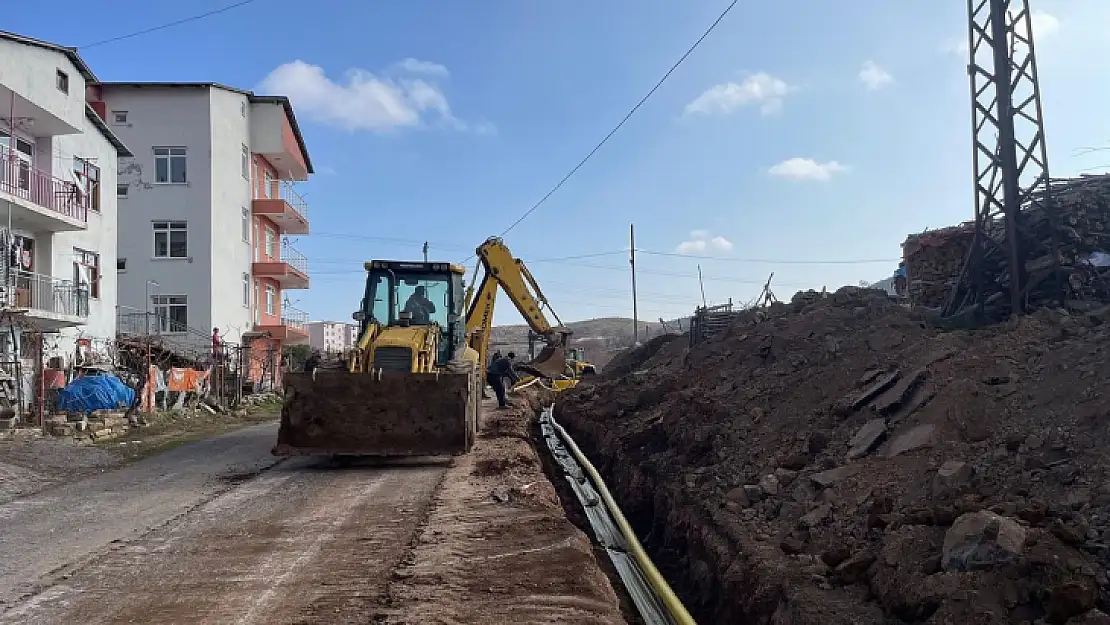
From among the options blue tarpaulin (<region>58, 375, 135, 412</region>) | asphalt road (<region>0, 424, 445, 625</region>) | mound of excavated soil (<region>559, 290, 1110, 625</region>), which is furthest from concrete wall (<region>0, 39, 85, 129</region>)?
mound of excavated soil (<region>559, 290, 1110, 625</region>)

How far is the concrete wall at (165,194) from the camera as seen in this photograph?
3309 centimetres

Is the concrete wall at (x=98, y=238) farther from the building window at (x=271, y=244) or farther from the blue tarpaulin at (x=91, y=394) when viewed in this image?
the building window at (x=271, y=244)

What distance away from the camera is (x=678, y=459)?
1166 centimetres

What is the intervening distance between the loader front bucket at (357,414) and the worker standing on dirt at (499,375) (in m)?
9.71

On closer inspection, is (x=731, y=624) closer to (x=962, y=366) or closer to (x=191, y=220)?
(x=962, y=366)

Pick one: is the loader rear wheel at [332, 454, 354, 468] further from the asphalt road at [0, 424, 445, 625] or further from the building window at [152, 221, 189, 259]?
the building window at [152, 221, 189, 259]

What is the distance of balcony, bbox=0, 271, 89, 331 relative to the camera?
2027cm

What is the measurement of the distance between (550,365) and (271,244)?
2117 cm

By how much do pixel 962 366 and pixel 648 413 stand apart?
24.4 feet

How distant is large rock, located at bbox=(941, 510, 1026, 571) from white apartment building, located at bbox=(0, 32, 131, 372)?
62.4 ft

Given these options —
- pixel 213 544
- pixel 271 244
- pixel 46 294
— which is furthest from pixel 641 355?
pixel 213 544

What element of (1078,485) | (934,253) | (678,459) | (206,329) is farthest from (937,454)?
(206,329)

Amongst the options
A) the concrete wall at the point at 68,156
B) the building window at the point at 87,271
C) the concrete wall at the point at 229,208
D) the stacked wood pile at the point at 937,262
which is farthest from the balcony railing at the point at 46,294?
the stacked wood pile at the point at 937,262

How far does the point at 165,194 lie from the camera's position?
33.5 m
